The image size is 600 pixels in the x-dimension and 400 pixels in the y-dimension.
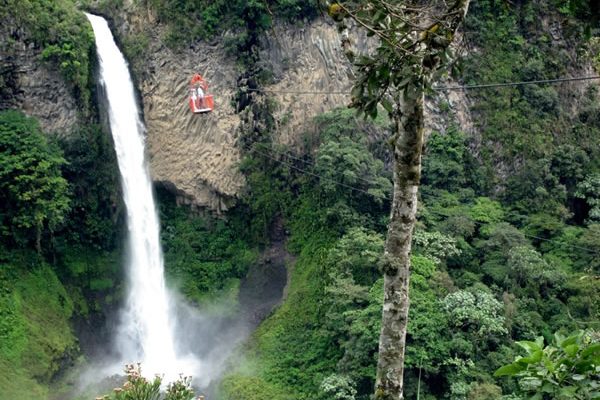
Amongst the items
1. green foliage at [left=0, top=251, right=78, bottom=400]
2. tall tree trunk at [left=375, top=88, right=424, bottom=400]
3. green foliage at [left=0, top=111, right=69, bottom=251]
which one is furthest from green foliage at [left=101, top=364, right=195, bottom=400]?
green foliage at [left=0, top=111, right=69, bottom=251]

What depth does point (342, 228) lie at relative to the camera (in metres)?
16.8

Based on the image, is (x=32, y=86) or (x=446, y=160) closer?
(x=32, y=86)

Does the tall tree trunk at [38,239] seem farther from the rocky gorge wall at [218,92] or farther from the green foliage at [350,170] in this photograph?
the green foliage at [350,170]

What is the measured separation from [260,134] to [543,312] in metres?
8.20

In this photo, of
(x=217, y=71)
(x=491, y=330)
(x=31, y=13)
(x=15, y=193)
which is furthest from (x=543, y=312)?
(x=31, y=13)

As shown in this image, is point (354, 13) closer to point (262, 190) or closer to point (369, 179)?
point (369, 179)

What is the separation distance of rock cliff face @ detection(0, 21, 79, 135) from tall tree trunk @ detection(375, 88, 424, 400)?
1342 centimetres

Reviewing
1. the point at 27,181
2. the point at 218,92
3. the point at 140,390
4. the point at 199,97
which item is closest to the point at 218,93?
the point at 218,92

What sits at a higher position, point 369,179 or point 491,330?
point 369,179

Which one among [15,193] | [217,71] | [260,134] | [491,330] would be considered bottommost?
[491,330]

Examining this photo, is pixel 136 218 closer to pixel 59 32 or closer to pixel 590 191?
pixel 59 32

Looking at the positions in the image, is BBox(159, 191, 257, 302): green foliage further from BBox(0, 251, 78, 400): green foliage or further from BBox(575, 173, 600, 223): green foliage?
BBox(575, 173, 600, 223): green foliage

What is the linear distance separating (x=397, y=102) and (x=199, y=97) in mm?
13045

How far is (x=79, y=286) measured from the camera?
57.8ft
